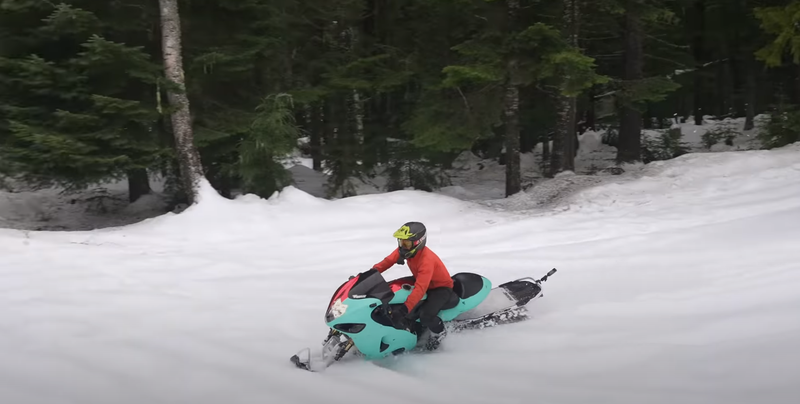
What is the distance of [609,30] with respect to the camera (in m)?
15.6

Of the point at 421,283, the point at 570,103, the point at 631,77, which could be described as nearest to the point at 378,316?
the point at 421,283

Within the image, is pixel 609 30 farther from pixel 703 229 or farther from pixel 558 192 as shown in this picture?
pixel 703 229

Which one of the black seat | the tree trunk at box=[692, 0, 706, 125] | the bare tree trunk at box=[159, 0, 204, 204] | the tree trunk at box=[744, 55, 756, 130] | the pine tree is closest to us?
the black seat

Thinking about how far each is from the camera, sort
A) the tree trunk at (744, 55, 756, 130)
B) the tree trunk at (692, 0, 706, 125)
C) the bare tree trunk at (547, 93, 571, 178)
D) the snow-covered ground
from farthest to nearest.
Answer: the tree trunk at (744, 55, 756, 130)
the tree trunk at (692, 0, 706, 125)
the bare tree trunk at (547, 93, 571, 178)
the snow-covered ground

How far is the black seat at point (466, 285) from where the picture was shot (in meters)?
5.44

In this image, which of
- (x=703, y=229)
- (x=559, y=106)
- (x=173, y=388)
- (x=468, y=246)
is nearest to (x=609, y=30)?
(x=559, y=106)

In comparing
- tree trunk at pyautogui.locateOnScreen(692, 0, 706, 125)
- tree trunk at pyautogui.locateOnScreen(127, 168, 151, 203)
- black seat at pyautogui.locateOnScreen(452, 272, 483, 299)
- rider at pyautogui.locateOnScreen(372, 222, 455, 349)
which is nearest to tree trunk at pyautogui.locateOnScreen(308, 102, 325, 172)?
tree trunk at pyautogui.locateOnScreen(127, 168, 151, 203)

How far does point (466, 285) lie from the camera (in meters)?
5.52

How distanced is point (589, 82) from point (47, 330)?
1014 centimetres

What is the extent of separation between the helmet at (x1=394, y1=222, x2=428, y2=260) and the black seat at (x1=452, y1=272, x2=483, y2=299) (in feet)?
2.41

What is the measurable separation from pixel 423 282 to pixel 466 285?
0.80m

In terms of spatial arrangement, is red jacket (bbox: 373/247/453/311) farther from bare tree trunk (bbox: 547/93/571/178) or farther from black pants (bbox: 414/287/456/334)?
bare tree trunk (bbox: 547/93/571/178)

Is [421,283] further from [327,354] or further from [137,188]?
[137,188]

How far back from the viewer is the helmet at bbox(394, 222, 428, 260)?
4898mm
